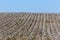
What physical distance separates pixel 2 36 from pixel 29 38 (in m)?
0.05

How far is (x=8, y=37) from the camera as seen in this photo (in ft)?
0.86

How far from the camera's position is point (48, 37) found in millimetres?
277

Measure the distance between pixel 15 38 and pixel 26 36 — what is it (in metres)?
0.02

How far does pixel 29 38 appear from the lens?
0.87ft

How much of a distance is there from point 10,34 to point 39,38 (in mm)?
56

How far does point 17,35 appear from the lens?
0.91 feet

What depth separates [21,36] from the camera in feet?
0.90

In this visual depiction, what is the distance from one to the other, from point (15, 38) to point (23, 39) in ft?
0.05

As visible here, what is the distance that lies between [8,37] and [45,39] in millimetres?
66

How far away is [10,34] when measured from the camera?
0.92 feet

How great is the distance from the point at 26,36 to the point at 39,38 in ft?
0.08

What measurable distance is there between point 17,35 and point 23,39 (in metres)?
0.02

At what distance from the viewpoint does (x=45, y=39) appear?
A: 0.26 metres

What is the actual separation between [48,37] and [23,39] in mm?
49
